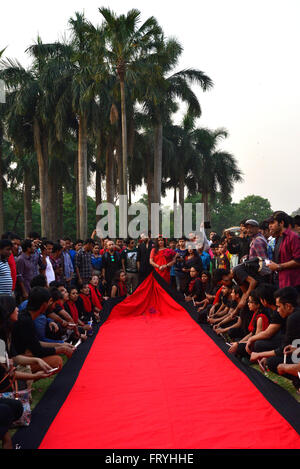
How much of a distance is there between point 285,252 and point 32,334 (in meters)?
3.08

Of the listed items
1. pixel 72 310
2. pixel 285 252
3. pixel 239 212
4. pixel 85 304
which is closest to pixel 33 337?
pixel 72 310

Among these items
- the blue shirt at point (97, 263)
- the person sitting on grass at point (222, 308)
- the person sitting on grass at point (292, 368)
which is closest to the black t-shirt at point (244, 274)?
the person sitting on grass at point (222, 308)

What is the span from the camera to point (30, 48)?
69.7ft

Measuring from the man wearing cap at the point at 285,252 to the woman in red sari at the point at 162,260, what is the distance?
20.4 ft

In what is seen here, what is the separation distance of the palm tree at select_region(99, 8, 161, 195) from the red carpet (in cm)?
1303

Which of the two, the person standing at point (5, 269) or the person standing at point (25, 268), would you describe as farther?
the person standing at point (25, 268)

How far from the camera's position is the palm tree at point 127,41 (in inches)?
679

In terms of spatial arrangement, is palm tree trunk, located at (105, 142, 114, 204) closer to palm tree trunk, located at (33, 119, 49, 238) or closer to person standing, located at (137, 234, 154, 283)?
palm tree trunk, located at (33, 119, 49, 238)

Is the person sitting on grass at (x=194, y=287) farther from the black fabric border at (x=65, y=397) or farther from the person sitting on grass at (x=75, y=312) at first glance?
the black fabric border at (x=65, y=397)

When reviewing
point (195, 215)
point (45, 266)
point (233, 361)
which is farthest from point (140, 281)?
point (195, 215)

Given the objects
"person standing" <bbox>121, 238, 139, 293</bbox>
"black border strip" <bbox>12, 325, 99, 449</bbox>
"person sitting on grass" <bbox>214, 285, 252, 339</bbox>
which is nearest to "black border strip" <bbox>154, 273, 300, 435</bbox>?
"person sitting on grass" <bbox>214, 285, 252, 339</bbox>

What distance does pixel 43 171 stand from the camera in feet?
69.9
